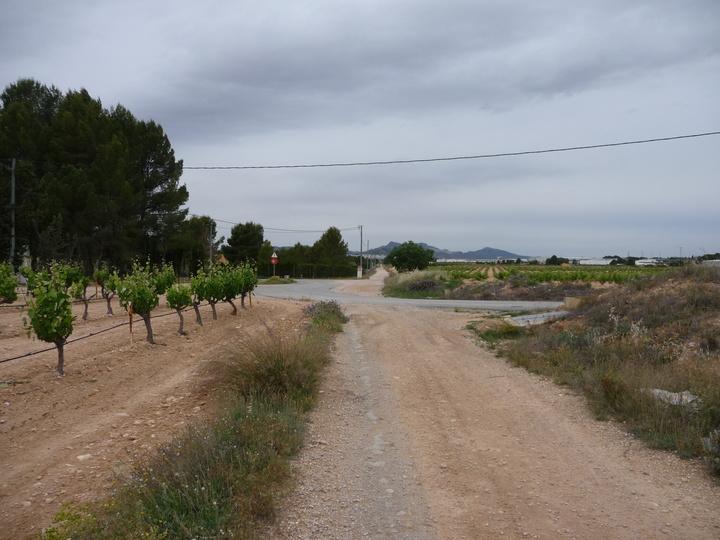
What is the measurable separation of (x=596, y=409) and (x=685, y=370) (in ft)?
5.75

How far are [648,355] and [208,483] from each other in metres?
7.93

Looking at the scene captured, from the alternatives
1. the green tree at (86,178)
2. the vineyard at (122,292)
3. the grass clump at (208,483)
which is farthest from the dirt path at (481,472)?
the green tree at (86,178)

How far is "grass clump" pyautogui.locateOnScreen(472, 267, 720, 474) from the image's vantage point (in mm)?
6348

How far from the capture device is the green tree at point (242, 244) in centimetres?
6359

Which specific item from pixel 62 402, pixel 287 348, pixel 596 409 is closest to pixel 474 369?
pixel 596 409

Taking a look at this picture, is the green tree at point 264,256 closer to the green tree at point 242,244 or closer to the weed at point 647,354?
the green tree at point 242,244

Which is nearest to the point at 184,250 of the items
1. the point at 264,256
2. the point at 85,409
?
the point at 264,256

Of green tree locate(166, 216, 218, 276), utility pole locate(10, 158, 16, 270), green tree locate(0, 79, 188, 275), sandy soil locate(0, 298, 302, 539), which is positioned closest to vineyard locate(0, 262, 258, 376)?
sandy soil locate(0, 298, 302, 539)

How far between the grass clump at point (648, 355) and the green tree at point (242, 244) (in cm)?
5199

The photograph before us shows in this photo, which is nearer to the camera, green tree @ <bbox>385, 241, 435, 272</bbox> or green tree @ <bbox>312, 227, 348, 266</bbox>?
green tree @ <bbox>385, 241, 435, 272</bbox>

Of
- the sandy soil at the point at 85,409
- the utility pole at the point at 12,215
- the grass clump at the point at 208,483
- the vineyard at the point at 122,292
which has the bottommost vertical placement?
the sandy soil at the point at 85,409

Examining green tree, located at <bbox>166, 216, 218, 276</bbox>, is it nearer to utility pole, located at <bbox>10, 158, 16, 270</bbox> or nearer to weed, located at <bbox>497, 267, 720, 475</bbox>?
utility pole, located at <bbox>10, 158, 16, 270</bbox>

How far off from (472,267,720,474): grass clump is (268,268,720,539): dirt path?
354 mm

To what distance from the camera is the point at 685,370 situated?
319 inches
